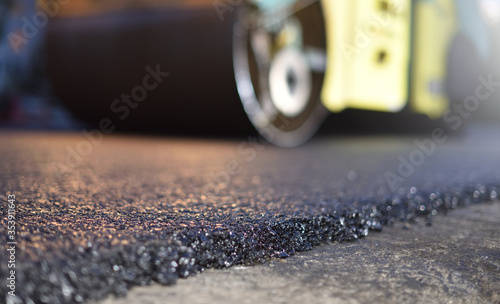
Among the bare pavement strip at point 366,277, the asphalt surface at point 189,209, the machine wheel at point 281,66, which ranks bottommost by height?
the bare pavement strip at point 366,277

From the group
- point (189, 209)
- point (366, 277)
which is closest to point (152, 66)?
point (189, 209)

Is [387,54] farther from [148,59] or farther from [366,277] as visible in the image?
[366,277]

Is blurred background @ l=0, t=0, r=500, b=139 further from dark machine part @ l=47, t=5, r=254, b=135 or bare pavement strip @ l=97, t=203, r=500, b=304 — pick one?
bare pavement strip @ l=97, t=203, r=500, b=304

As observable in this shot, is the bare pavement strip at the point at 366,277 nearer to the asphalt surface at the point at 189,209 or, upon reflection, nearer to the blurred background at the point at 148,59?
the asphalt surface at the point at 189,209

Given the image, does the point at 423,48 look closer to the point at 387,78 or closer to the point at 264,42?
the point at 387,78

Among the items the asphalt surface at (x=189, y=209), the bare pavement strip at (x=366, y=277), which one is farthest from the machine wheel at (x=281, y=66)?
the bare pavement strip at (x=366, y=277)

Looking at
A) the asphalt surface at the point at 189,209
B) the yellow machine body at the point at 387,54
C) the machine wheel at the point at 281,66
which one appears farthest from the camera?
the yellow machine body at the point at 387,54
